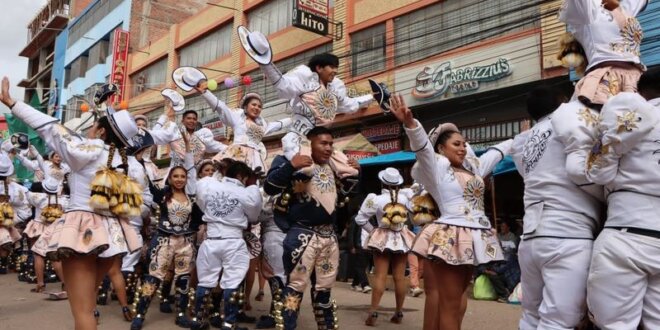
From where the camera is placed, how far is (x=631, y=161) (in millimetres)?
2389

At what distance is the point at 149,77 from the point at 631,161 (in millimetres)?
29400

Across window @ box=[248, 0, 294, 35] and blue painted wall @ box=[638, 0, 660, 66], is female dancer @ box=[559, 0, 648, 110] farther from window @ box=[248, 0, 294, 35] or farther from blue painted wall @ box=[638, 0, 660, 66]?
window @ box=[248, 0, 294, 35]

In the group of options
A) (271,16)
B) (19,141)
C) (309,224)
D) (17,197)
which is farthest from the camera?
(271,16)

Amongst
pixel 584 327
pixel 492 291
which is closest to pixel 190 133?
pixel 492 291

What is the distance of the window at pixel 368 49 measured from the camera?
1590 cm

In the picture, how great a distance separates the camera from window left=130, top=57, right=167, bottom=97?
2794 centimetres

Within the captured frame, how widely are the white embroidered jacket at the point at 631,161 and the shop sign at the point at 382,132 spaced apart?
12835 mm

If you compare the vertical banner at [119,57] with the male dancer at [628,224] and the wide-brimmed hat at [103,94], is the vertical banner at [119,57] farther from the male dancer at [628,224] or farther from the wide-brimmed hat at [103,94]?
the male dancer at [628,224]

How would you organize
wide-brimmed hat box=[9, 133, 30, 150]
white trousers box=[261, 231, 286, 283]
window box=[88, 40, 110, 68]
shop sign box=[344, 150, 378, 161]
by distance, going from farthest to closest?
window box=[88, 40, 110, 68], shop sign box=[344, 150, 378, 161], wide-brimmed hat box=[9, 133, 30, 150], white trousers box=[261, 231, 286, 283]

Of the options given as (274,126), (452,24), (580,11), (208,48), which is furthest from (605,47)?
(208,48)

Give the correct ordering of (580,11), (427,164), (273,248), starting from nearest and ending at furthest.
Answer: (580,11)
(427,164)
(273,248)

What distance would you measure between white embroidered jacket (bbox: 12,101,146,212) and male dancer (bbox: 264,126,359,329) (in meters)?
1.34

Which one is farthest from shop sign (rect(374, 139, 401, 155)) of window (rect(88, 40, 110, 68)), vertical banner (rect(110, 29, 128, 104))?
window (rect(88, 40, 110, 68))

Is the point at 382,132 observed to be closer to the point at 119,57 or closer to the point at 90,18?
the point at 119,57
